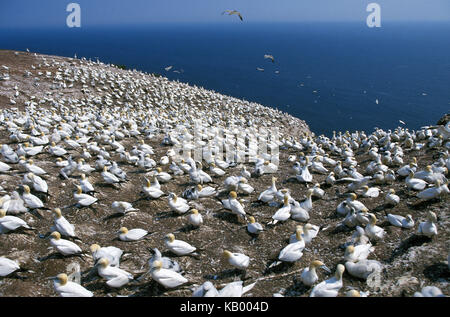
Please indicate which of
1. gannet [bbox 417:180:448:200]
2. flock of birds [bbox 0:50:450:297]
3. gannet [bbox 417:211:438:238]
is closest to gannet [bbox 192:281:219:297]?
flock of birds [bbox 0:50:450:297]

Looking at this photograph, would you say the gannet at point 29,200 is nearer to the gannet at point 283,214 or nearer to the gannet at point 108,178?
the gannet at point 108,178

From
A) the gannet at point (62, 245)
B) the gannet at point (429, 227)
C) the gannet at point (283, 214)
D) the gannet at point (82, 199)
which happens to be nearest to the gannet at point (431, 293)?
the gannet at point (429, 227)

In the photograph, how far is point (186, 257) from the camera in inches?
298

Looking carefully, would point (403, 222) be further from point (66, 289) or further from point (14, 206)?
point (14, 206)

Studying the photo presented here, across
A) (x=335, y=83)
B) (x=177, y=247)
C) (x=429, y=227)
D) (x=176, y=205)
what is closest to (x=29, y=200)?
(x=176, y=205)

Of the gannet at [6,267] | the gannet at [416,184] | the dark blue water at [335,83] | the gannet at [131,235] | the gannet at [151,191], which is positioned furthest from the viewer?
the dark blue water at [335,83]

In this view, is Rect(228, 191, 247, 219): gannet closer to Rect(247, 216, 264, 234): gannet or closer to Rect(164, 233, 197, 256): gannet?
Rect(247, 216, 264, 234): gannet

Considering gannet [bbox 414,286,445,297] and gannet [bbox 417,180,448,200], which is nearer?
gannet [bbox 414,286,445,297]

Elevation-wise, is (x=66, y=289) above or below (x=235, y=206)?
below

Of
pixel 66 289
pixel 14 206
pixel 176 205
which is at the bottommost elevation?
pixel 66 289

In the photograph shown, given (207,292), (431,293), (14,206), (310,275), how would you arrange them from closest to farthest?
1. (431,293)
2. (207,292)
3. (310,275)
4. (14,206)

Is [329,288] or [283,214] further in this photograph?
[283,214]
